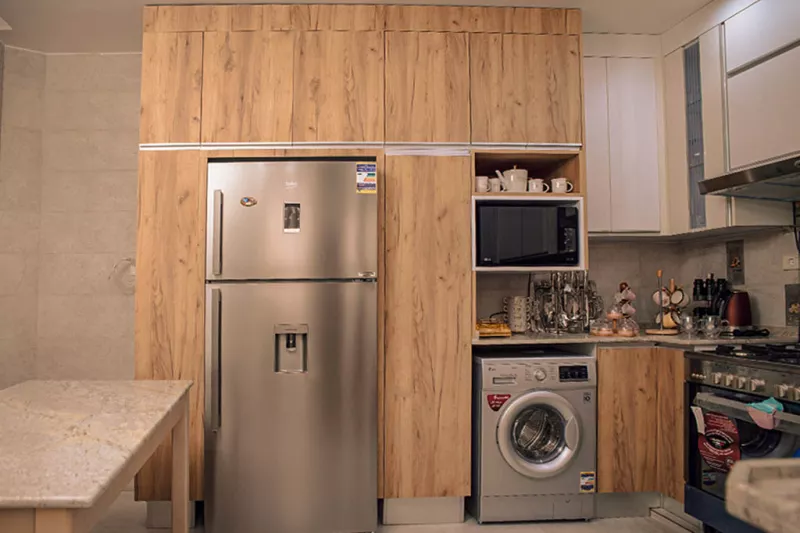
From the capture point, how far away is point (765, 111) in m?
2.54

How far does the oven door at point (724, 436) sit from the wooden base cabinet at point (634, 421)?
210 mm

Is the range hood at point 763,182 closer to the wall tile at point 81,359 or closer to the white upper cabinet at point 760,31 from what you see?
the white upper cabinet at point 760,31

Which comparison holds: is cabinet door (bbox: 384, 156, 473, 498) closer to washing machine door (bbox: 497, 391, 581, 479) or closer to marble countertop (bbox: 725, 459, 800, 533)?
washing machine door (bbox: 497, 391, 581, 479)

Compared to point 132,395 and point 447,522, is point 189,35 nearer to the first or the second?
point 132,395

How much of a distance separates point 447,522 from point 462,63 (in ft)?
8.02

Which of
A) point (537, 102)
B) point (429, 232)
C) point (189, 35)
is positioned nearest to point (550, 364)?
point (429, 232)

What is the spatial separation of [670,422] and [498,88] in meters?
1.98

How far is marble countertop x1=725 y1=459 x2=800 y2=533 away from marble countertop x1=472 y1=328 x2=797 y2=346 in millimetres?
2021

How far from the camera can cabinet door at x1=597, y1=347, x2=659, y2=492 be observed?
8.94ft

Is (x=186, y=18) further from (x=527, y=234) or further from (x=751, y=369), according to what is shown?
(x=751, y=369)

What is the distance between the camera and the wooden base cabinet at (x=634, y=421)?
2.72m

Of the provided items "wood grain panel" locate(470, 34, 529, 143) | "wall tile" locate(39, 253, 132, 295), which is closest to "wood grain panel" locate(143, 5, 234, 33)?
"wood grain panel" locate(470, 34, 529, 143)

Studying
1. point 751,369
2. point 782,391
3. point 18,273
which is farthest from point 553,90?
point 18,273

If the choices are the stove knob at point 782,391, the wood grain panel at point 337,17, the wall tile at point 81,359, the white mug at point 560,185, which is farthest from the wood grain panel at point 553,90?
the wall tile at point 81,359
